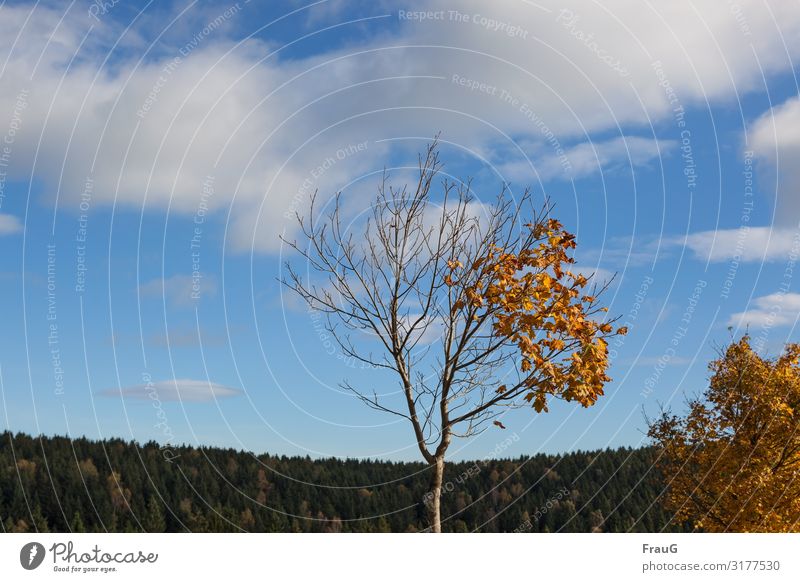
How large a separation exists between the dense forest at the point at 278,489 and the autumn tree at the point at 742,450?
281 ft

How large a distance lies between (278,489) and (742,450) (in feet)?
420

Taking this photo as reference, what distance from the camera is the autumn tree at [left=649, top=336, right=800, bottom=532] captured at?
32.7 metres

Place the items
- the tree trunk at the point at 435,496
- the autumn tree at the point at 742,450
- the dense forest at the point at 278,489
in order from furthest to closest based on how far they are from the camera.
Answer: the dense forest at the point at 278,489 < the autumn tree at the point at 742,450 < the tree trunk at the point at 435,496

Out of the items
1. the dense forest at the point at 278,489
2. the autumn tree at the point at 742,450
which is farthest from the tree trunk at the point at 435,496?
the dense forest at the point at 278,489

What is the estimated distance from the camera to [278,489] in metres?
152

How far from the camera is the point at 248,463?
155 metres

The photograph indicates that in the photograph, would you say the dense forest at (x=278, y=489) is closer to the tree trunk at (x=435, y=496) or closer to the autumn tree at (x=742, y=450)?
the autumn tree at (x=742, y=450)

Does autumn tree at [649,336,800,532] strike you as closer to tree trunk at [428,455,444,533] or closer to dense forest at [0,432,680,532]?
tree trunk at [428,455,444,533]

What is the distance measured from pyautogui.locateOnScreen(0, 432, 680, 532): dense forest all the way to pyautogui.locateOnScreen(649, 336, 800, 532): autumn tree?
85.7 metres

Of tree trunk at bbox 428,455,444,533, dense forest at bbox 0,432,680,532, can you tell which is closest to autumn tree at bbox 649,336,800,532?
tree trunk at bbox 428,455,444,533

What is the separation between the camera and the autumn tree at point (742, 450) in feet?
107
